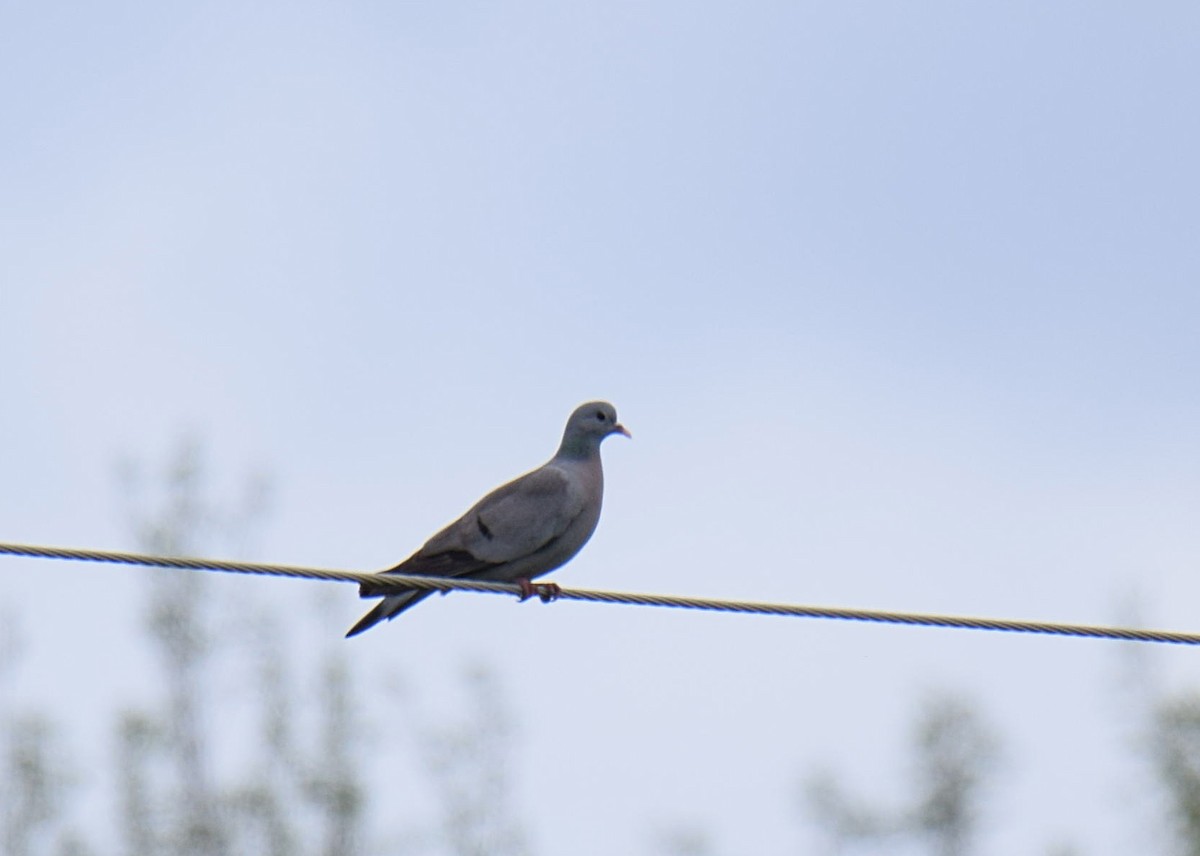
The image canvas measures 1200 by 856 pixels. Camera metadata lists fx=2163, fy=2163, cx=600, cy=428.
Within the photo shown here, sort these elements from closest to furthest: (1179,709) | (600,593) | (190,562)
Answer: (190,562) → (600,593) → (1179,709)

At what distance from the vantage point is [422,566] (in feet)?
29.7

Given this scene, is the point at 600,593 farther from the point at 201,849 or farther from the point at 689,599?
the point at 201,849

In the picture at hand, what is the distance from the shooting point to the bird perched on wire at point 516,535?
29.7 feet

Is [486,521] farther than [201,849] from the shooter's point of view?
No

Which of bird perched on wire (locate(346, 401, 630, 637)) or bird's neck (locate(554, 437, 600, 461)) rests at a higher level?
bird's neck (locate(554, 437, 600, 461))

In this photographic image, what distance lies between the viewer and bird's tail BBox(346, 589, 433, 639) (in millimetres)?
8773

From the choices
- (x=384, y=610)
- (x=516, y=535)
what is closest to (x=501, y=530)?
(x=516, y=535)

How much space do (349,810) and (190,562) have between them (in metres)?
12.5

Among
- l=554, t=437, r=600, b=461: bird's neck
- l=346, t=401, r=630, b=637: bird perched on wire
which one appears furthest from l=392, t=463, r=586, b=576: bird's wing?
l=554, t=437, r=600, b=461: bird's neck

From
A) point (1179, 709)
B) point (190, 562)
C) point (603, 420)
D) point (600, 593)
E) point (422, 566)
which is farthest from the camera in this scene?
point (1179, 709)

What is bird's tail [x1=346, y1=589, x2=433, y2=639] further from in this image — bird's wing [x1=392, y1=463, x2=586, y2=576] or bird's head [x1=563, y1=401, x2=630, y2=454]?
bird's head [x1=563, y1=401, x2=630, y2=454]

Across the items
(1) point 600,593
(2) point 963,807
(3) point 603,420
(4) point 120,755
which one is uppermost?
(3) point 603,420

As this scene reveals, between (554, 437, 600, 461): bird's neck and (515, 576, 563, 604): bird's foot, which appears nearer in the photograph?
(515, 576, 563, 604): bird's foot

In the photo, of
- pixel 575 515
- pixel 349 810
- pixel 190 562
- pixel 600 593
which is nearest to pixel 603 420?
pixel 575 515
